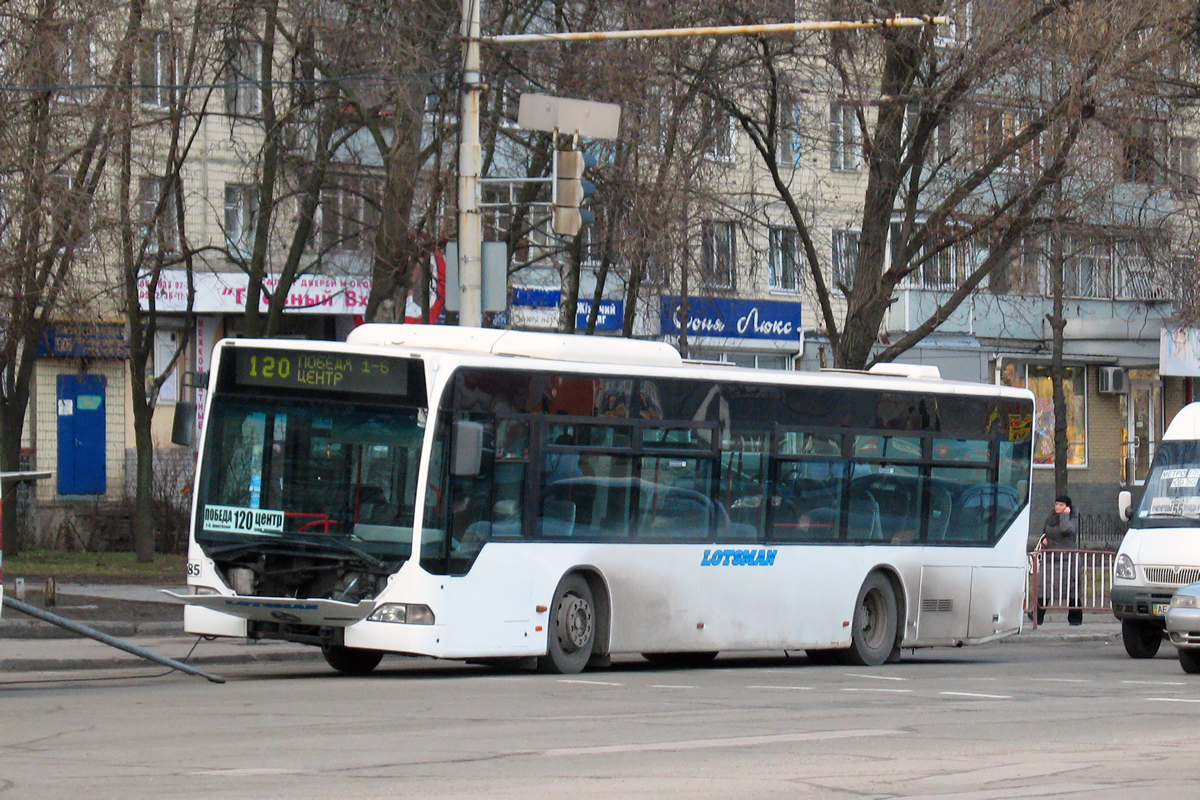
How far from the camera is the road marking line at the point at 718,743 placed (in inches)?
388

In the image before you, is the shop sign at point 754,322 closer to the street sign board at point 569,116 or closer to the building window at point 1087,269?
the building window at point 1087,269

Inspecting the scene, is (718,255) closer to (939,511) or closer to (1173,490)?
(939,511)

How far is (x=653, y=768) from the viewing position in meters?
9.21

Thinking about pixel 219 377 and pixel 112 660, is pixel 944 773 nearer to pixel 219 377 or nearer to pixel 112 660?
pixel 219 377

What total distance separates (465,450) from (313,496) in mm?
1268

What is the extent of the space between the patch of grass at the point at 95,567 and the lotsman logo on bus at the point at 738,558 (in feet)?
32.7

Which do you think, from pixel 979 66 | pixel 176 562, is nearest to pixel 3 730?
pixel 979 66

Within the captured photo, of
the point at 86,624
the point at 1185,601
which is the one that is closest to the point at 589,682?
the point at 1185,601

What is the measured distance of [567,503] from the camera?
1556 cm

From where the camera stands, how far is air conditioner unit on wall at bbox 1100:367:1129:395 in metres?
50.2

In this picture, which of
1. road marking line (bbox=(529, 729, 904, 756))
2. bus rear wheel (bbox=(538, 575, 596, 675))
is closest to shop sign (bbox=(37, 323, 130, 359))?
bus rear wheel (bbox=(538, 575, 596, 675))

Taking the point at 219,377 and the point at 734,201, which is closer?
the point at 219,377

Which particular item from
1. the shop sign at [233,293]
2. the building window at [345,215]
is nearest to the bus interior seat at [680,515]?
the building window at [345,215]

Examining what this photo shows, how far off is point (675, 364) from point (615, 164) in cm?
767
